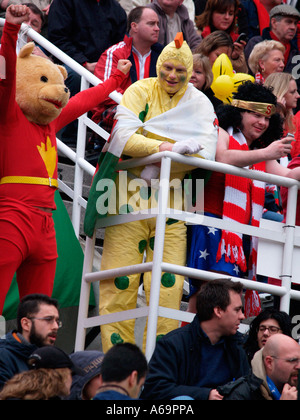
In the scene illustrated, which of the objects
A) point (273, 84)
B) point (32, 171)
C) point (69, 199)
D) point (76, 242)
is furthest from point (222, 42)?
point (32, 171)

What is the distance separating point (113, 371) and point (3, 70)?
2.37 metres

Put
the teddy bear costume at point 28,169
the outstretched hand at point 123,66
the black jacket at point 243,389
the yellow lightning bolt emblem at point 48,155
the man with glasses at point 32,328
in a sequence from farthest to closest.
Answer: the outstretched hand at point 123,66, the yellow lightning bolt emblem at point 48,155, the teddy bear costume at point 28,169, the man with glasses at point 32,328, the black jacket at point 243,389

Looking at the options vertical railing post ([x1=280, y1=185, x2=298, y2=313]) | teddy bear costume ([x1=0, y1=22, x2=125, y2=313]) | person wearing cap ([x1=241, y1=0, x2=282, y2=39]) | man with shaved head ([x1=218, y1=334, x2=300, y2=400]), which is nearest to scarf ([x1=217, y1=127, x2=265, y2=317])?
vertical railing post ([x1=280, y1=185, x2=298, y2=313])

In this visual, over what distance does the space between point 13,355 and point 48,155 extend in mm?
1567

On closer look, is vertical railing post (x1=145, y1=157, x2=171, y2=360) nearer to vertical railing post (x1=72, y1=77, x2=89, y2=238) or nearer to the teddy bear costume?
the teddy bear costume

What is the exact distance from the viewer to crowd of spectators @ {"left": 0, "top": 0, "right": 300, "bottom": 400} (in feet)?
15.9

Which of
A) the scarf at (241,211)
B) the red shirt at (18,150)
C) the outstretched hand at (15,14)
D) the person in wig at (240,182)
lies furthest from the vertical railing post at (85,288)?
the outstretched hand at (15,14)

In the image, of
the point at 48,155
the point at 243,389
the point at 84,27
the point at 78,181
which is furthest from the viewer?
the point at 84,27

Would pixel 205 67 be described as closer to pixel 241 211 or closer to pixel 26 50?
pixel 241 211

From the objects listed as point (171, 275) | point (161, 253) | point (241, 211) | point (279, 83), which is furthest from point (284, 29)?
point (161, 253)

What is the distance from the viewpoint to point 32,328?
5867 millimetres

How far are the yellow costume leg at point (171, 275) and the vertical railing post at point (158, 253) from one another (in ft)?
0.91

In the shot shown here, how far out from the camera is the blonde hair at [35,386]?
4.69 metres

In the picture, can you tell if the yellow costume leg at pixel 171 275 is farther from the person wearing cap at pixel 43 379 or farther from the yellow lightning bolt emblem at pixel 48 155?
the person wearing cap at pixel 43 379
